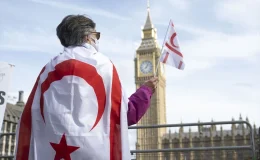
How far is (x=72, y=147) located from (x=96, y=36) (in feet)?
1.88

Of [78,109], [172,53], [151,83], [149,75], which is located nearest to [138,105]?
[151,83]

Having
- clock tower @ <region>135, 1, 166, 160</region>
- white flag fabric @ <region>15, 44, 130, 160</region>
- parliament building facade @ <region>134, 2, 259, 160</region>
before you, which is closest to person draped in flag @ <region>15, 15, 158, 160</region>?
white flag fabric @ <region>15, 44, 130, 160</region>

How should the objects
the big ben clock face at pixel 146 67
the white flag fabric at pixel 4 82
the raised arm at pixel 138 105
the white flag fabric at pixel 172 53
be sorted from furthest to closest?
the big ben clock face at pixel 146 67, the white flag fabric at pixel 4 82, the white flag fabric at pixel 172 53, the raised arm at pixel 138 105

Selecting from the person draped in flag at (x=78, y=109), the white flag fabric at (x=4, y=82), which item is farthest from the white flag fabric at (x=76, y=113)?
the white flag fabric at (x=4, y=82)

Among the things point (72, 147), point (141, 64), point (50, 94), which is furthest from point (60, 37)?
point (141, 64)

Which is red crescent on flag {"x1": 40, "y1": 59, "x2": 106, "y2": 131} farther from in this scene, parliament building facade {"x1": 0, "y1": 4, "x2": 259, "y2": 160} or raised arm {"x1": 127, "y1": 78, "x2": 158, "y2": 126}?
parliament building facade {"x1": 0, "y1": 4, "x2": 259, "y2": 160}

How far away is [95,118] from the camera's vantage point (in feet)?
4.88

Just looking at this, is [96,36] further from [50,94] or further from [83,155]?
[83,155]

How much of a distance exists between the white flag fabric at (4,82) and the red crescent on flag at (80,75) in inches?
82.2

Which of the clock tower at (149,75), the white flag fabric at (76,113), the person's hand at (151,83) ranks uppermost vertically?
the clock tower at (149,75)

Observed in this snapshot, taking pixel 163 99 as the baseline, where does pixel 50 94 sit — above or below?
below

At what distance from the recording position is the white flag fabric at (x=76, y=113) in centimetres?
145

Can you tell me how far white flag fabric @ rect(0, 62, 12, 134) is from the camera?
3.47m

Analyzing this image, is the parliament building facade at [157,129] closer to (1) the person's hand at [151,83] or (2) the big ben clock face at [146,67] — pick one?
(2) the big ben clock face at [146,67]
